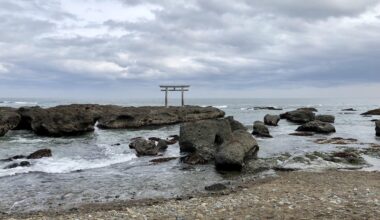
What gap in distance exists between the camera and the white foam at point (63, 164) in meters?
22.2

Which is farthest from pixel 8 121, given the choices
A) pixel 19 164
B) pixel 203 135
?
pixel 203 135

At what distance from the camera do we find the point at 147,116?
52781 millimetres

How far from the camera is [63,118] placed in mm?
39656

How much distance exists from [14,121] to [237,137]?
Result: 26499mm

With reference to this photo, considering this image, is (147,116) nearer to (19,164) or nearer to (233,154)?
(19,164)

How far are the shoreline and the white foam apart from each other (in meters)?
8.51

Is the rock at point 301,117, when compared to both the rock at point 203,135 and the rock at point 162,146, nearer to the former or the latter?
the rock at point 203,135

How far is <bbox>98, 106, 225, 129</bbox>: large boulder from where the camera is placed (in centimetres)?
4953

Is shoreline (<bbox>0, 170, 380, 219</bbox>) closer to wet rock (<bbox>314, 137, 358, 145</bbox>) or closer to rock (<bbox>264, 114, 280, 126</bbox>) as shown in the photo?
wet rock (<bbox>314, 137, 358, 145</bbox>)


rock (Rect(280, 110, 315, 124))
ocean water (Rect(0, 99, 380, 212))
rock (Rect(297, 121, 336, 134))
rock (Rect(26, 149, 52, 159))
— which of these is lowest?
ocean water (Rect(0, 99, 380, 212))

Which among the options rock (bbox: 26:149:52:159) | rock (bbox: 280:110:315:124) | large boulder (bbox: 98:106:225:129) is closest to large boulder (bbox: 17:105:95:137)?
large boulder (bbox: 98:106:225:129)

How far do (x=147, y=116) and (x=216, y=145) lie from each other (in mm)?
26494

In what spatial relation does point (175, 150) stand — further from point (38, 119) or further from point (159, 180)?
point (38, 119)

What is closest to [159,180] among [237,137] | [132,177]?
[132,177]
